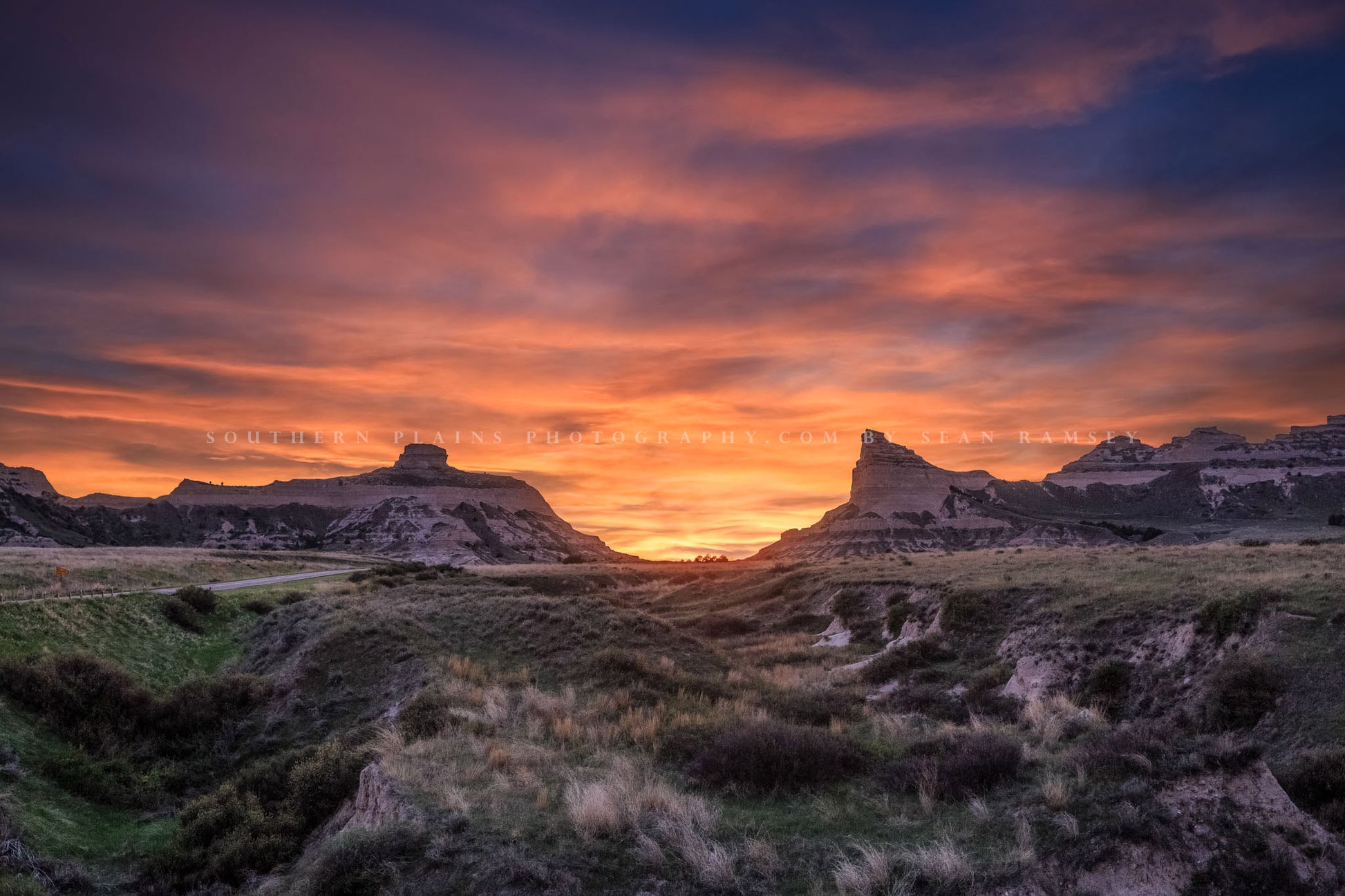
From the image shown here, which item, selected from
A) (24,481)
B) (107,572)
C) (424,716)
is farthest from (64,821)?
(24,481)

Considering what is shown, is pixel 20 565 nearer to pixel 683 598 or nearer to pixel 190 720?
pixel 190 720

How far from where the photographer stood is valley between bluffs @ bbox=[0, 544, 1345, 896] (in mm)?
8531

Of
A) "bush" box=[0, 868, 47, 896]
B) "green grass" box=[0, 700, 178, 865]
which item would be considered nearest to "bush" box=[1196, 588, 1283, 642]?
"bush" box=[0, 868, 47, 896]

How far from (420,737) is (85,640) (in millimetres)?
14397

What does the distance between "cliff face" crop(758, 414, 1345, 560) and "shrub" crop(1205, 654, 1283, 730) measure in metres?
110

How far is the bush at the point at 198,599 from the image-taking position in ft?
98.3

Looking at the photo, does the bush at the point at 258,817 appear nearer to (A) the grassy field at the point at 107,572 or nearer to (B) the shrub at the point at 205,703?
(B) the shrub at the point at 205,703

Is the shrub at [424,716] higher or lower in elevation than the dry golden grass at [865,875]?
lower

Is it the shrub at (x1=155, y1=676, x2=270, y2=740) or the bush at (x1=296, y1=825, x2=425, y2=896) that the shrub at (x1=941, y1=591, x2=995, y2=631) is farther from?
the shrub at (x1=155, y1=676, x2=270, y2=740)

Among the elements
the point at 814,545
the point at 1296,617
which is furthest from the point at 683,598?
the point at 814,545

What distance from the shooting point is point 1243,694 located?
14.8 metres

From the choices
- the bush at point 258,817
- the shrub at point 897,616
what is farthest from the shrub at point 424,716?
the shrub at point 897,616

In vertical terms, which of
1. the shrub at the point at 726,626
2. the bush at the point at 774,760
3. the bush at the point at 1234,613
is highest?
the bush at the point at 1234,613

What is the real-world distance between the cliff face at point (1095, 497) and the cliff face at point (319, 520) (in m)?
66.0
